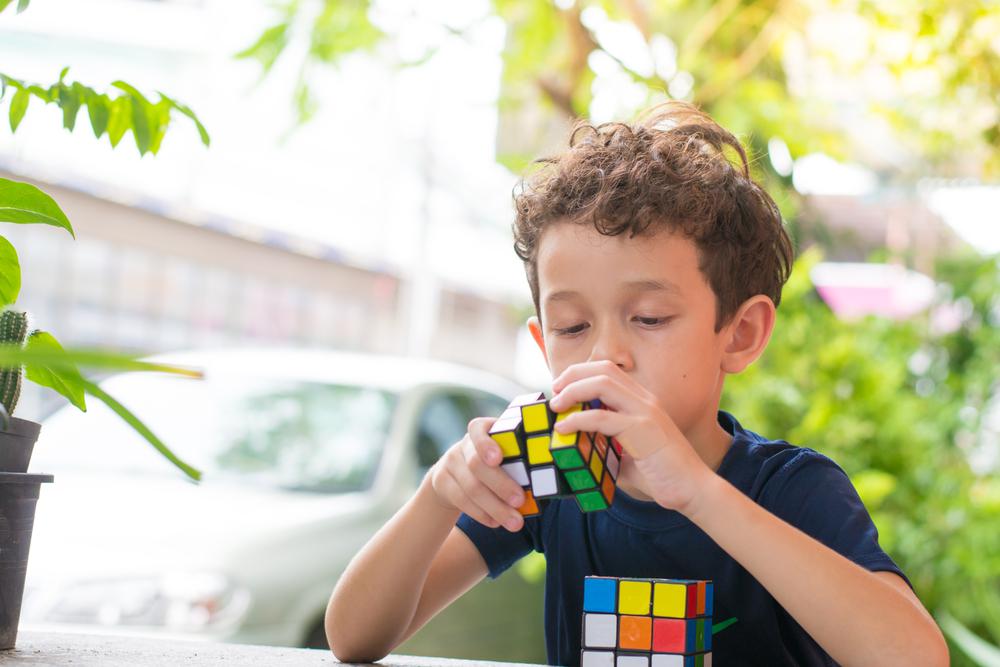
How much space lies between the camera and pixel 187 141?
1183cm

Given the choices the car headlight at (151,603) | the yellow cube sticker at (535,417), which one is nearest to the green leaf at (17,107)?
the yellow cube sticker at (535,417)

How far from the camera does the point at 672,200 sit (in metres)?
1.66

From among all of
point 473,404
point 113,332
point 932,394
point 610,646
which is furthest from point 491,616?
point 113,332

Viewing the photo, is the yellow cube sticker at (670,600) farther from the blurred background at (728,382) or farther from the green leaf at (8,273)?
the blurred background at (728,382)

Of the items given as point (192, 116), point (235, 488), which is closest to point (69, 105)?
point (192, 116)

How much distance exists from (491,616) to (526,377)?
988 centimetres

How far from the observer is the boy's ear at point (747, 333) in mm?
1736

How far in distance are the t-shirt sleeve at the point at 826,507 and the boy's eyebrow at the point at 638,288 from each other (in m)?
0.33

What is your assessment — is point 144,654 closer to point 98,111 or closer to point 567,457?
point 567,457

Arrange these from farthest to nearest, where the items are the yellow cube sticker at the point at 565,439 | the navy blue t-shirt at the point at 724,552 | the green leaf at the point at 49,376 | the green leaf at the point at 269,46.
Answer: the green leaf at the point at 269,46, the navy blue t-shirt at the point at 724,552, the green leaf at the point at 49,376, the yellow cube sticker at the point at 565,439

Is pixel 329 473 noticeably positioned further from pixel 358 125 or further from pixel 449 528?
pixel 358 125

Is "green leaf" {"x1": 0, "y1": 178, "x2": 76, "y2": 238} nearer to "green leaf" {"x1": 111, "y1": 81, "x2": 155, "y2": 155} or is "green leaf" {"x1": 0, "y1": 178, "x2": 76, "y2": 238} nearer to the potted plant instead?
the potted plant

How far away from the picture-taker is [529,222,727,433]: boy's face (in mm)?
1508

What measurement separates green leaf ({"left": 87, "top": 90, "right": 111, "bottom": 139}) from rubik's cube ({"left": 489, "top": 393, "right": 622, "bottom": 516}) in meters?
0.66
